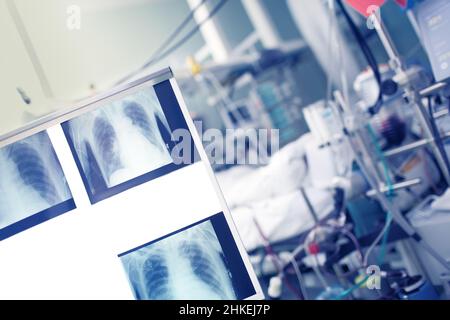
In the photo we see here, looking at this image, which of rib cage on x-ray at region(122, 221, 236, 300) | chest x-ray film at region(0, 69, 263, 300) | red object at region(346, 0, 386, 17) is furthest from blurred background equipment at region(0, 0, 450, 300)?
rib cage on x-ray at region(122, 221, 236, 300)

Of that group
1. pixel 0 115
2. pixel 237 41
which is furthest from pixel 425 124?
pixel 237 41

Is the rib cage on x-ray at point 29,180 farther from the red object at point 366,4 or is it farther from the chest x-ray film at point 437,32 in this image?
the chest x-ray film at point 437,32

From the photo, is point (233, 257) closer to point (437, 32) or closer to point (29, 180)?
point (29, 180)

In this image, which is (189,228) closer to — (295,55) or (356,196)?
(356,196)

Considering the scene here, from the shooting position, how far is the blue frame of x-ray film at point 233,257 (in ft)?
2.59

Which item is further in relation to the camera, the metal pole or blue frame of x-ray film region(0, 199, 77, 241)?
the metal pole

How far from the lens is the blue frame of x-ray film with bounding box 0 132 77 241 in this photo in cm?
80

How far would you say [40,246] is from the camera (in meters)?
0.82

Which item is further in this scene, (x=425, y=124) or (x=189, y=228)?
(x=425, y=124)

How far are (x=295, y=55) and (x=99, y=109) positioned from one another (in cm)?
311

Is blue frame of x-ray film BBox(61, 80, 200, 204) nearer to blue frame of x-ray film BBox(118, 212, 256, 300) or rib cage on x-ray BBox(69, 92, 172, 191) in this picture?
rib cage on x-ray BBox(69, 92, 172, 191)

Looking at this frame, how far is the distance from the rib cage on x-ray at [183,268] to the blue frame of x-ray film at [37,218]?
194mm

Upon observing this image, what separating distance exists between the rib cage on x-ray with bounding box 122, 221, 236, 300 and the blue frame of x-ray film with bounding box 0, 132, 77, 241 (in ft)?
0.64
